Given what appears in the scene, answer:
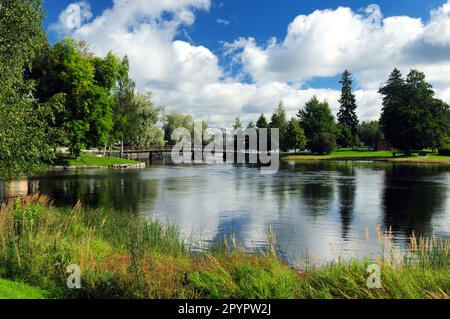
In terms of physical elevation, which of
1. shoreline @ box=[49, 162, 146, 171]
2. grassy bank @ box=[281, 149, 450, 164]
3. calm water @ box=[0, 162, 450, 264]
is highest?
grassy bank @ box=[281, 149, 450, 164]

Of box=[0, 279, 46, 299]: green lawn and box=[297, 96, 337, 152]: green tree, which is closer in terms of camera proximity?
box=[0, 279, 46, 299]: green lawn

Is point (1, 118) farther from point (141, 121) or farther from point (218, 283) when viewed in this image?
point (141, 121)

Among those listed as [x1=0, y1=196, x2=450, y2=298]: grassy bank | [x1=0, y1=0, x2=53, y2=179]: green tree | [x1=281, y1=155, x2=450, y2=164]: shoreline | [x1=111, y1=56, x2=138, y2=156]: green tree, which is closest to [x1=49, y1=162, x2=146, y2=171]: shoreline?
[x1=111, y1=56, x2=138, y2=156]: green tree

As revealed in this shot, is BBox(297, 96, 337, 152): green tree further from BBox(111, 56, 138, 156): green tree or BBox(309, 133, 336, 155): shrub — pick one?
BBox(111, 56, 138, 156): green tree

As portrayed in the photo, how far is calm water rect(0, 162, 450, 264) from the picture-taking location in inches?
816

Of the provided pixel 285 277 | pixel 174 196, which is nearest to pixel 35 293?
pixel 285 277

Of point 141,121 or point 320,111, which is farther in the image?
point 320,111

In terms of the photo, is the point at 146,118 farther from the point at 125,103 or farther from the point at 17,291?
the point at 17,291

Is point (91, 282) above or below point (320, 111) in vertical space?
below

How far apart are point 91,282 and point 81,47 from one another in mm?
73206

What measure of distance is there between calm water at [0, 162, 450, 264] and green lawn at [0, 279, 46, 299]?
8.92m

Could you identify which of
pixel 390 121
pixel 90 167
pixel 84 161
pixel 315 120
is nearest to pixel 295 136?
pixel 315 120
